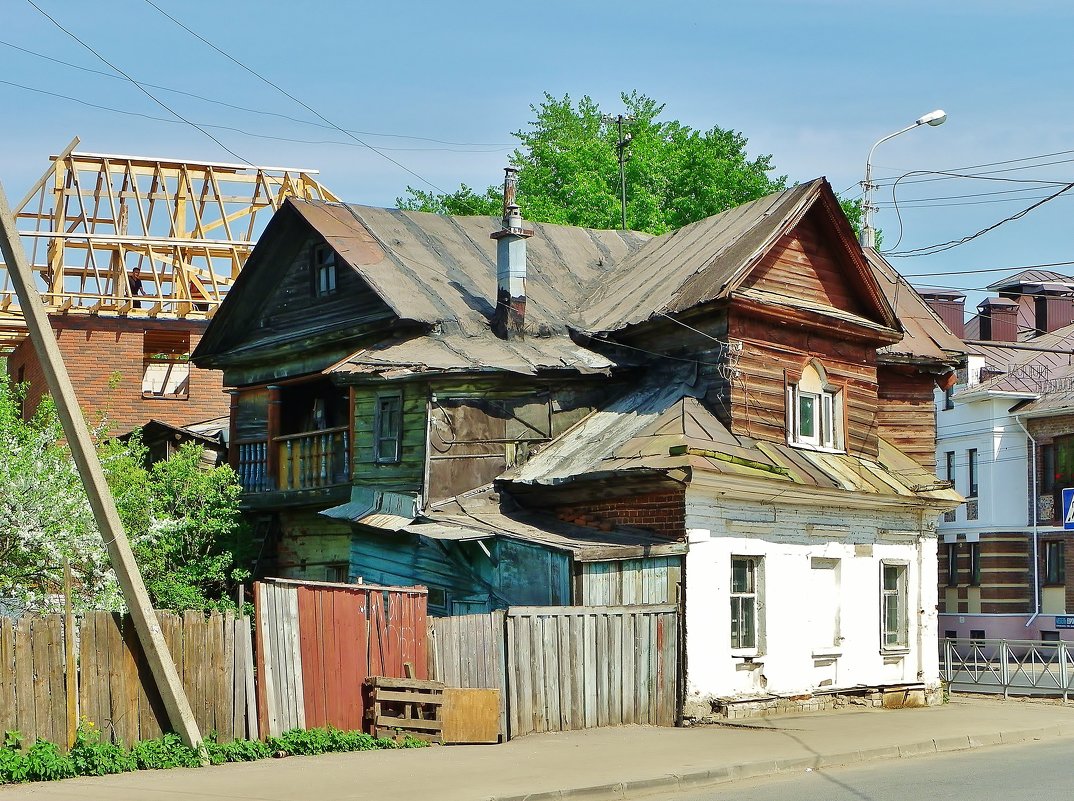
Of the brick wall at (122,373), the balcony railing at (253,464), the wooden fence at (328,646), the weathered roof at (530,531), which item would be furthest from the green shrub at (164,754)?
the brick wall at (122,373)

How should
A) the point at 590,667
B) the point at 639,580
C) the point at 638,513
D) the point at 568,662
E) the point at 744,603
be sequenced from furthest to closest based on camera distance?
the point at 744,603
the point at 638,513
the point at 639,580
the point at 590,667
the point at 568,662

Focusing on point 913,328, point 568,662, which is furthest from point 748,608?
point 913,328

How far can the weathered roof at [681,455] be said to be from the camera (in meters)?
19.2

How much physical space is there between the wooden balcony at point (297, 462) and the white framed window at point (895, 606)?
29.8 ft

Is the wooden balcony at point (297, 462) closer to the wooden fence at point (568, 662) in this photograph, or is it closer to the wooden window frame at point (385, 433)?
the wooden window frame at point (385, 433)

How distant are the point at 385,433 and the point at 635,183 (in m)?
25.6

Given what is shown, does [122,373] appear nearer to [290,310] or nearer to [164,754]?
[290,310]

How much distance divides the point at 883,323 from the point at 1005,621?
26.5 m

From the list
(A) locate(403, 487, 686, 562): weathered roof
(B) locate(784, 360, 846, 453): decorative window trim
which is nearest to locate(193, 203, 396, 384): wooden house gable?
(A) locate(403, 487, 686, 562): weathered roof

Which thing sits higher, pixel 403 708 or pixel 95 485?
pixel 95 485

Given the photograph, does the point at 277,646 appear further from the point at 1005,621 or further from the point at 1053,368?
the point at 1053,368

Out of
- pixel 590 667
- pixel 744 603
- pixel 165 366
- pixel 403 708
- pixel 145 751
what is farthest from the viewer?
pixel 165 366

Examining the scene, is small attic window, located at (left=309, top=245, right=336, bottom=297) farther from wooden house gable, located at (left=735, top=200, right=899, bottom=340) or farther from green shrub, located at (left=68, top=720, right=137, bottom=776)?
green shrub, located at (left=68, top=720, right=137, bottom=776)

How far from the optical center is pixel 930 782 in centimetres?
1306
